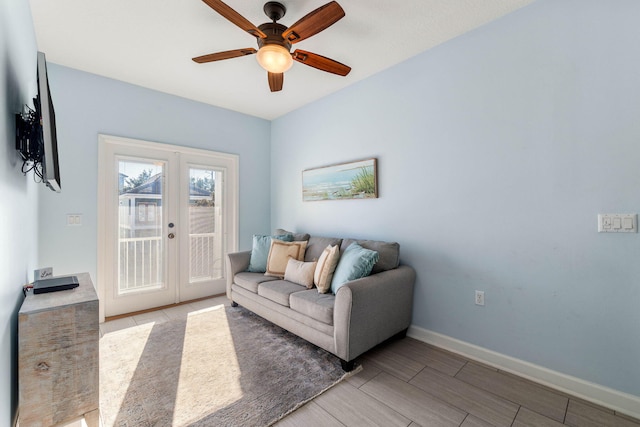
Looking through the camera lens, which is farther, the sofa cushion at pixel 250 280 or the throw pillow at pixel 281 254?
the throw pillow at pixel 281 254

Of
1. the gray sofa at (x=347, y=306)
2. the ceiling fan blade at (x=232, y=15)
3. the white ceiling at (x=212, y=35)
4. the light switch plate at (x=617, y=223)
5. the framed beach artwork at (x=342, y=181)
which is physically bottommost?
the gray sofa at (x=347, y=306)

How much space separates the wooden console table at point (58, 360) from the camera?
1.28 m

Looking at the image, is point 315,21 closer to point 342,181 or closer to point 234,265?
point 342,181

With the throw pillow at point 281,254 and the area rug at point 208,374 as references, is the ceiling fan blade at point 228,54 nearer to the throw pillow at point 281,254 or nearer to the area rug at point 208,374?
the throw pillow at point 281,254

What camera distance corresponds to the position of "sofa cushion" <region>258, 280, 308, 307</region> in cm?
257

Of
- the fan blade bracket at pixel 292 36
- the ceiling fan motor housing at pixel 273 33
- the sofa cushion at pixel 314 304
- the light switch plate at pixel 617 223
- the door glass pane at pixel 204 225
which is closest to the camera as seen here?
the light switch plate at pixel 617 223

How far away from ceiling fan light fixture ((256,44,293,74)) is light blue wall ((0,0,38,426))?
125 centimetres

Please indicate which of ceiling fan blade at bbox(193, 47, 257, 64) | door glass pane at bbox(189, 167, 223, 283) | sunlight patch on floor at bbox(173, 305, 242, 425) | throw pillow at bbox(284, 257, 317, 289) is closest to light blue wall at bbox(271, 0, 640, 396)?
throw pillow at bbox(284, 257, 317, 289)

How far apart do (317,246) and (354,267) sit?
0.90 metres

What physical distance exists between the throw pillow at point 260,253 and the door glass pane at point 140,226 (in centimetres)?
121

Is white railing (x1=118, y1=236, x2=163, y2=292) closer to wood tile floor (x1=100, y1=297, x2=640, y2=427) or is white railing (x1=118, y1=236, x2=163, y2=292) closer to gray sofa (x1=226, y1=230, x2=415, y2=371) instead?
gray sofa (x1=226, y1=230, x2=415, y2=371)

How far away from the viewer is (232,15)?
165 cm

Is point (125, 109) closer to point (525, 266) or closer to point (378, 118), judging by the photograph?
point (378, 118)

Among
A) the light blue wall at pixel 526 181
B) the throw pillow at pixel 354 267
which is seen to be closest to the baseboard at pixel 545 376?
the light blue wall at pixel 526 181
